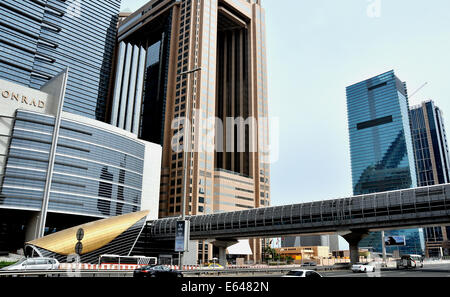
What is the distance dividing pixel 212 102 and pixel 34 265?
11971cm

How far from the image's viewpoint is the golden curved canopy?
2606 inches

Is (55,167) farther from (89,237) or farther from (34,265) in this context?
(34,265)

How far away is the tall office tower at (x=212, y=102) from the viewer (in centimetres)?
14062

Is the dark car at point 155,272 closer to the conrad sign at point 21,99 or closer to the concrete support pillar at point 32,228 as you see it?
the concrete support pillar at point 32,228

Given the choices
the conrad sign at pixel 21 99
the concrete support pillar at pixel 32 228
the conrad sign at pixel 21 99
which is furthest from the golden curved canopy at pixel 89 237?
the conrad sign at pixel 21 99

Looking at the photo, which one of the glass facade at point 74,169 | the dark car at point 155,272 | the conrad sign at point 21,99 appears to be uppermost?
the conrad sign at point 21,99

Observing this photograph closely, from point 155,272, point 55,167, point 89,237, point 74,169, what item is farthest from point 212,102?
point 155,272

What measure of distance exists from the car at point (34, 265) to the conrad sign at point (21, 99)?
255ft

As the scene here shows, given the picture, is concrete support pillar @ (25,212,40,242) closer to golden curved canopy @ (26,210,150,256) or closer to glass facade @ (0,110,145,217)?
glass facade @ (0,110,145,217)

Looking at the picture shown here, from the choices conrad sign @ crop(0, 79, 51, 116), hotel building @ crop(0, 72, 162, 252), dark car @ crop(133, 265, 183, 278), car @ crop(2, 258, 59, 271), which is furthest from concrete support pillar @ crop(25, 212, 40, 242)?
dark car @ crop(133, 265, 183, 278)

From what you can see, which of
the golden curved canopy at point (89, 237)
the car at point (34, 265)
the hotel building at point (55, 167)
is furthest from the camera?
the hotel building at point (55, 167)

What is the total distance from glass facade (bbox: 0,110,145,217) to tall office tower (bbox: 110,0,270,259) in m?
24.3
